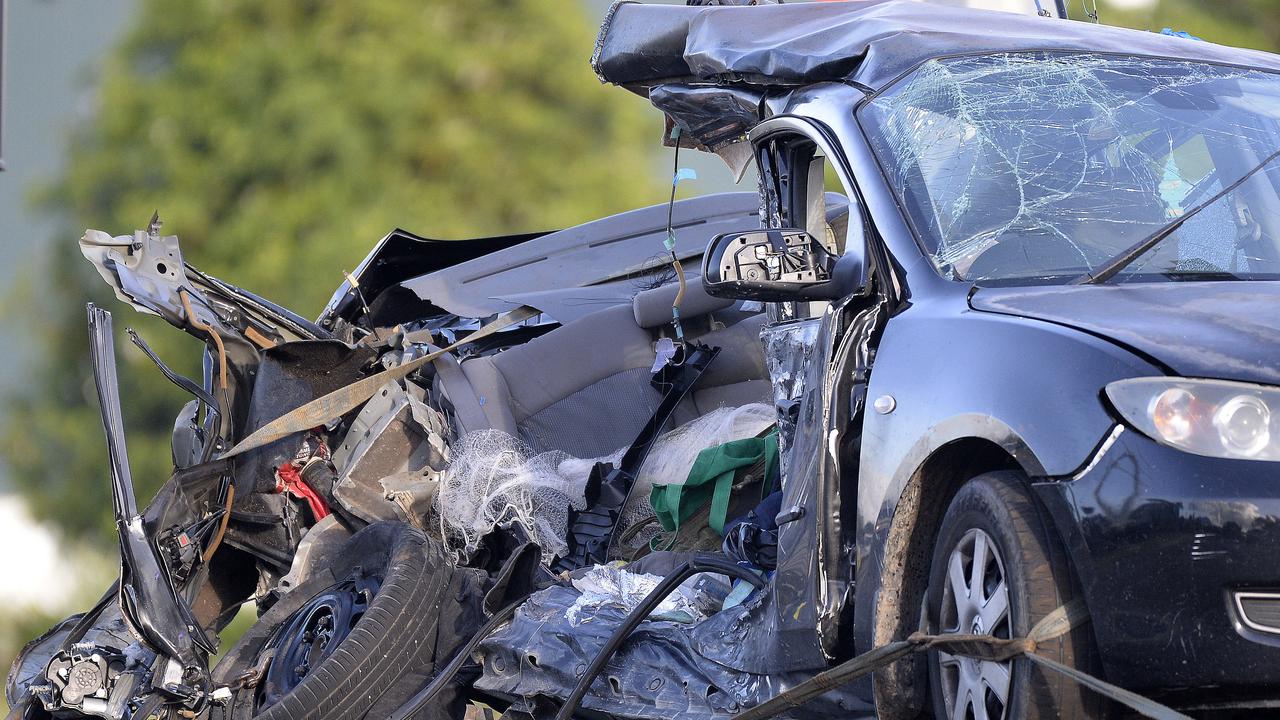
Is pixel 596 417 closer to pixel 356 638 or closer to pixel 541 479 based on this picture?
pixel 541 479

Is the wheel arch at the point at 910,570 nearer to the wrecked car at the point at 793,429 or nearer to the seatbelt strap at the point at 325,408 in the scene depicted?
the wrecked car at the point at 793,429

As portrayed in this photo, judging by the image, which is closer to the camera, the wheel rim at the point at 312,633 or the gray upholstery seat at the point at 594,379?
the wheel rim at the point at 312,633

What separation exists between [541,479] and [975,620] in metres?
3.19

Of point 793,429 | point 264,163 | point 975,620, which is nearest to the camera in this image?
point 975,620

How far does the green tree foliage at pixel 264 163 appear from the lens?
1648 centimetres

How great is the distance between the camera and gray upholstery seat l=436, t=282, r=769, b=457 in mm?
6590

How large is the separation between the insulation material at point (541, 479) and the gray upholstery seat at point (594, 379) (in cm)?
21

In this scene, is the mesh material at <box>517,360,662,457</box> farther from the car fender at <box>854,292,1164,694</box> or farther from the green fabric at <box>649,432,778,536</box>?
the car fender at <box>854,292,1164,694</box>

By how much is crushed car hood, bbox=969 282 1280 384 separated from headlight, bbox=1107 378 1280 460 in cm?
3

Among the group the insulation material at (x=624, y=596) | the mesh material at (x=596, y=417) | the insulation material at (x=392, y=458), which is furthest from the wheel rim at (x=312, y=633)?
the mesh material at (x=596, y=417)

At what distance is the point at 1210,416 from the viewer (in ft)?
9.00

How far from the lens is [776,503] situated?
469cm

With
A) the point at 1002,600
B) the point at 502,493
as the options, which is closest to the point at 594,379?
the point at 502,493

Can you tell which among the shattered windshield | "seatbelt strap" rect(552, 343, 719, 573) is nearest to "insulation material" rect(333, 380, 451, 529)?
"seatbelt strap" rect(552, 343, 719, 573)
